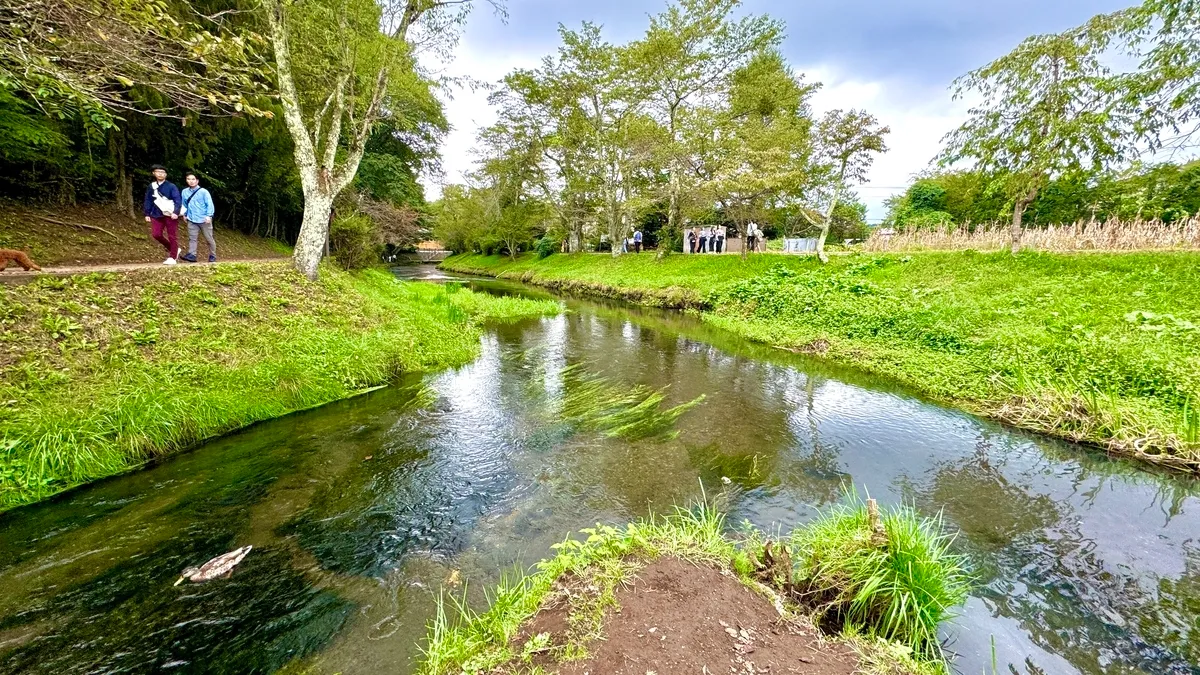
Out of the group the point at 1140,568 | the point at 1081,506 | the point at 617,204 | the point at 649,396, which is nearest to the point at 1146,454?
the point at 1081,506

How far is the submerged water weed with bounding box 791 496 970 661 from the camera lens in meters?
3.01

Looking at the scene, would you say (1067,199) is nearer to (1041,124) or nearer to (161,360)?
(1041,124)

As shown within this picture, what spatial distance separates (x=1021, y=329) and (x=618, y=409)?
9224 millimetres

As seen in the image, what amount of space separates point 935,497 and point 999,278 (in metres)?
11.2

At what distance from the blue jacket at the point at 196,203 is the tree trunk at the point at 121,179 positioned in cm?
684

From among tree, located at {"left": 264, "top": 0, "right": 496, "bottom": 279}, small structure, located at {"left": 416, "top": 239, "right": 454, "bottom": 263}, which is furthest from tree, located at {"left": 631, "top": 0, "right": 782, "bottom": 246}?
small structure, located at {"left": 416, "top": 239, "right": 454, "bottom": 263}

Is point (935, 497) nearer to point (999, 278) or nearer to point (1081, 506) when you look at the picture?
point (1081, 506)

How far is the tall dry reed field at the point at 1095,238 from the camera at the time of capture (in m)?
12.1

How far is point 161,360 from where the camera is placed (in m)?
6.59

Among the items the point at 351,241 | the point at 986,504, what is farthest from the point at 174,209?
the point at 986,504

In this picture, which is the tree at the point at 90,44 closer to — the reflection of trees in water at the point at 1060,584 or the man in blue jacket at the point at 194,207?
the man in blue jacket at the point at 194,207

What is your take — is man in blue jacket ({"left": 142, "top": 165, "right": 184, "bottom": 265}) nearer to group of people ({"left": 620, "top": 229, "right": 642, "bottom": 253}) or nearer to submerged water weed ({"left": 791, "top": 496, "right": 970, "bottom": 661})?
submerged water weed ({"left": 791, "top": 496, "right": 970, "bottom": 661})

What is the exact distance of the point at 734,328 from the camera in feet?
50.8

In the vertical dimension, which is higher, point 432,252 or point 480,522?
point 432,252
